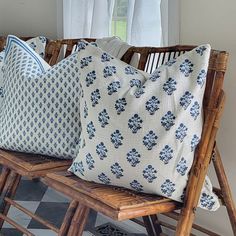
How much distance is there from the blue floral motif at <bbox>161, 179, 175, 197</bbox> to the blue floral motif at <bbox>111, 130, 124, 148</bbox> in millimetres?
149

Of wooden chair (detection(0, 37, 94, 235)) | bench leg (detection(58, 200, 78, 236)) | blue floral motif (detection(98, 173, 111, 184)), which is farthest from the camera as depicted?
wooden chair (detection(0, 37, 94, 235))

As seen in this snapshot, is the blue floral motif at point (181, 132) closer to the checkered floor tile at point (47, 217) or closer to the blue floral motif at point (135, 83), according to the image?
the blue floral motif at point (135, 83)

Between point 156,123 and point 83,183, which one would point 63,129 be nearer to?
point 83,183

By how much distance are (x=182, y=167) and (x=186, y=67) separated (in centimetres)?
25

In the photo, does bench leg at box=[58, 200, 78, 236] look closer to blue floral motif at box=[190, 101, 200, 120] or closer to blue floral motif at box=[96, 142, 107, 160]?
blue floral motif at box=[96, 142, 107, 160]

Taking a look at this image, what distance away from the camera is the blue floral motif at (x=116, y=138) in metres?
1.13

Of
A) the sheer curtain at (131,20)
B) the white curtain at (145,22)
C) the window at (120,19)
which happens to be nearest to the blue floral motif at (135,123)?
the sheer curtain at (131,20)

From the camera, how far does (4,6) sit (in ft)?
8.30

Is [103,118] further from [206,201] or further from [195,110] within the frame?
[206,201]

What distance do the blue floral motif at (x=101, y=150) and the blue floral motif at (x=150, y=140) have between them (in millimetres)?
118

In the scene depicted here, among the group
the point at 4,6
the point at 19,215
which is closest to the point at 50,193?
the point at 19,215

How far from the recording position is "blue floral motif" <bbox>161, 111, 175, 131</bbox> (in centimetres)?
107

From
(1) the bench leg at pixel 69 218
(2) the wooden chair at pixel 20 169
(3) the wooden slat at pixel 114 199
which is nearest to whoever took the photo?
(3) the wooden slat at pixel 114 199

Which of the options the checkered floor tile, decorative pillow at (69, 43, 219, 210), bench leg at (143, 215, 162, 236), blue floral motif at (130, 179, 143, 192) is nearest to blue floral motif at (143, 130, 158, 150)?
decorative pillow at (69, 43, 219, 210)
